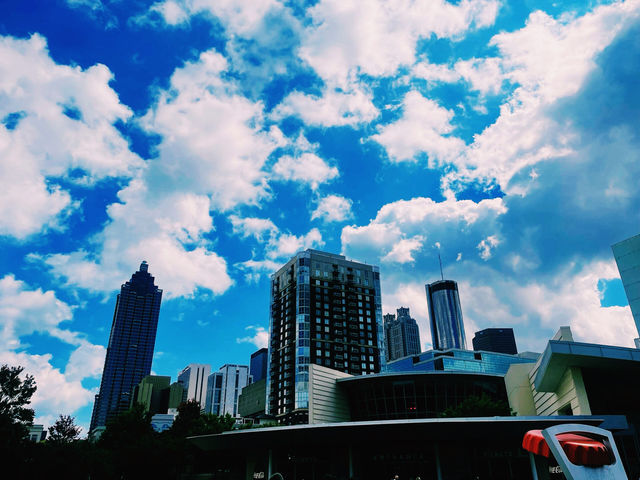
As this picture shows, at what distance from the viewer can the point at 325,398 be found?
61.7 meters

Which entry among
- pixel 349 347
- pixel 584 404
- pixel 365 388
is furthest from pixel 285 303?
pixel 584 404

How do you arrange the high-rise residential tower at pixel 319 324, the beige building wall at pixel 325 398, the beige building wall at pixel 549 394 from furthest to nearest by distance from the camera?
the high-rise residential tower at pixel 319 324 → the beige building wall at pixel 325 398 → the beige building wall at pixel 549 394

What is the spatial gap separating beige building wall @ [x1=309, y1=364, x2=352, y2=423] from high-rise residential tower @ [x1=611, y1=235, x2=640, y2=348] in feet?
134

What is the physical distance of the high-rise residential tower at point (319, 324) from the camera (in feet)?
386

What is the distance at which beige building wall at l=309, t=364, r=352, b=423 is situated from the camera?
59412 mm

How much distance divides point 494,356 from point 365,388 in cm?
9847

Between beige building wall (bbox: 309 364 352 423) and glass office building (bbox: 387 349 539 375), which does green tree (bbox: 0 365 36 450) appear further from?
glass office building (bbox: 387 349 539 375)

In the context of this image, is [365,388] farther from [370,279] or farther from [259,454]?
[370,279]

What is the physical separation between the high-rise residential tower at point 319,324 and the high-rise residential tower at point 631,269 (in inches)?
2848

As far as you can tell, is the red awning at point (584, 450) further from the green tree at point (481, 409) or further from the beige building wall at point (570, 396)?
the green tree at point (481, 409)

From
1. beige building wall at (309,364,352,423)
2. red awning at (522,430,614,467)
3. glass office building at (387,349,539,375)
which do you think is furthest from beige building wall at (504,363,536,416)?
glass office building at (387,349,539,375)

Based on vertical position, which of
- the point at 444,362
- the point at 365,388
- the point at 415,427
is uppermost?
the point at 444,362

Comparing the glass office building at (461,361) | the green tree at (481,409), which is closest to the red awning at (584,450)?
the green tree at (481,409)

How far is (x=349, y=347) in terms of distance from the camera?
12338cm
